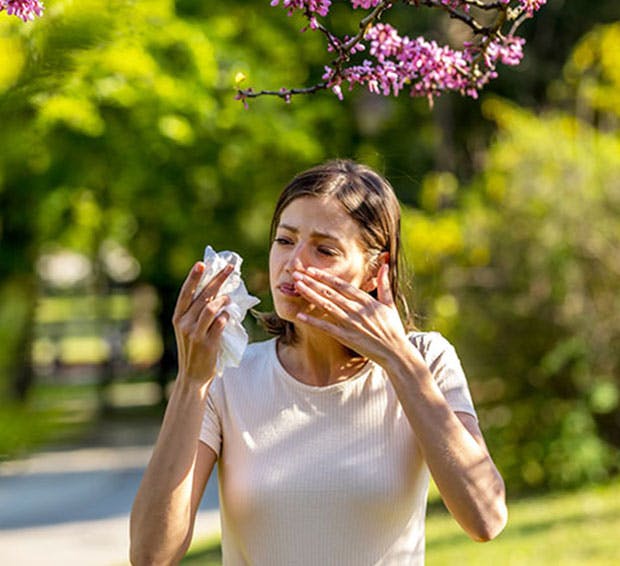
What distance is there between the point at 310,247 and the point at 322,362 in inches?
10.2

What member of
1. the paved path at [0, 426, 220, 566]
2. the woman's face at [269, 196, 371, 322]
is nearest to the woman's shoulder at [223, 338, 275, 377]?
the woman's face at [269, 196, 371, 322]

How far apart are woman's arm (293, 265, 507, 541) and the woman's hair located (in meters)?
0.23

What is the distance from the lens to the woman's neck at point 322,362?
2324 mm

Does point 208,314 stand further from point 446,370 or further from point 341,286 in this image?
point 446,370

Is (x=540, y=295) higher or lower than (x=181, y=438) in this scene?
lower

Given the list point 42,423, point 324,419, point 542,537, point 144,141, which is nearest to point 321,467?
point 324,419

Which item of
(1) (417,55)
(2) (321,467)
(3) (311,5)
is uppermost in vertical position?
(3) (311,5)

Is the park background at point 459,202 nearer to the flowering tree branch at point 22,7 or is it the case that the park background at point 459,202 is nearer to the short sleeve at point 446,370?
the short sleeve at point 446,370

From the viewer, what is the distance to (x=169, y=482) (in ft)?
6.82

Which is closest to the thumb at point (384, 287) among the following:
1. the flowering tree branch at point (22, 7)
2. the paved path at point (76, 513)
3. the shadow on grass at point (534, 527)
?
the flowering tree branch at point (22, 7)

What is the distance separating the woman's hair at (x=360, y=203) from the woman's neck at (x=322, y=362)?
0.07 meters

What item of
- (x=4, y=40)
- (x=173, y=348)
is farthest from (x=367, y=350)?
(x=173, y=348)

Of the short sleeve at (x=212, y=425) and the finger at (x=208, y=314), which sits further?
the short sleeve at (x=212, y=425)

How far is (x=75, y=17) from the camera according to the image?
1062 millimetres
